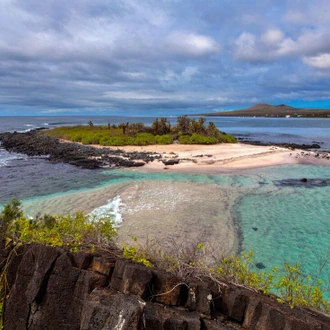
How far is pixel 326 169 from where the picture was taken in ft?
84.5

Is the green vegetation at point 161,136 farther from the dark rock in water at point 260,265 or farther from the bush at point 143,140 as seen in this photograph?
the dark rock in water at point 260,265

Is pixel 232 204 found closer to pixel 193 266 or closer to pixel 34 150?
pixel 193 266

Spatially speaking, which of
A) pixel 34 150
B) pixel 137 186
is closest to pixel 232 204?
pixel 137 186

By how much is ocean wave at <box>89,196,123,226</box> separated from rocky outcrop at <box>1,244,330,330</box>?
714 centimetres

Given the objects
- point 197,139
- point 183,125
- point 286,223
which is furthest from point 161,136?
point 286,223

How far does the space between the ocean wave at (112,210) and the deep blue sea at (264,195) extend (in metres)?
4.46

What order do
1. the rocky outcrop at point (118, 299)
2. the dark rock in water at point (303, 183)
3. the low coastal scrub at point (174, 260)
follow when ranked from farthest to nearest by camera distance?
the dark rock in water at point (303, 183)
the low coastal scrub at point (174, 260)
the rocky outcrop at point (118, 299)

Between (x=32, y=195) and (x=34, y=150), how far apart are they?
23276mm

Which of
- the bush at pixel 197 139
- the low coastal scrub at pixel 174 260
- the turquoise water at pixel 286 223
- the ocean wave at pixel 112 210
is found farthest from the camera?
the bush at pixel 197 139

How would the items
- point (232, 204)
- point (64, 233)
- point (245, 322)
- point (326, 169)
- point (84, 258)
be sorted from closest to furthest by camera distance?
1. point (245, 322)
2. point (84, 258)
3. point (64, 233)
4. point (232, 204)
5. point (326, 169)

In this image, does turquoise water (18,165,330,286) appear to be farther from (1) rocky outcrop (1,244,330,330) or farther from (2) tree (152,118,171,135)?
(2) tree (152,118,171,135)

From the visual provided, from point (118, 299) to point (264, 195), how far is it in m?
14.7

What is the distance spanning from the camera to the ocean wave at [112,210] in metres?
12.8

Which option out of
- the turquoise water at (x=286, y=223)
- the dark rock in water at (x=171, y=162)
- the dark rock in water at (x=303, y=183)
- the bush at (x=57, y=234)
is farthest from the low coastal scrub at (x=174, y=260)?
the dark rock in water at (x=171, y=162)
